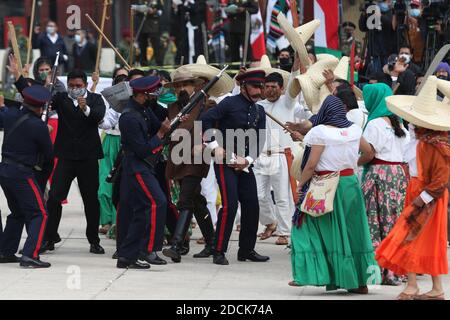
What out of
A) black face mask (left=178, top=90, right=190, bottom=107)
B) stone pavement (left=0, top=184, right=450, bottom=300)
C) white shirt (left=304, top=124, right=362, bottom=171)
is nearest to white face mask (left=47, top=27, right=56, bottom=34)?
stone pavement (left=0, top=184, right=450, bottom=300)

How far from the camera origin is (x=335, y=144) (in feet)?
33.3

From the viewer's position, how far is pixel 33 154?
1166 cm

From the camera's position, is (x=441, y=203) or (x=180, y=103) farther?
(x=180, y=103)

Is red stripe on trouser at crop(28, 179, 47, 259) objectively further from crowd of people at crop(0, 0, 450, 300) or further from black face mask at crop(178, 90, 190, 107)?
black face mask at crop(178, 90, 190, 107)

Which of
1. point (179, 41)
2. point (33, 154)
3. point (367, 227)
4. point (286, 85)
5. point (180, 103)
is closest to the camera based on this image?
point (367, 227)

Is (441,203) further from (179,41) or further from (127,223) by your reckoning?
(179,41)

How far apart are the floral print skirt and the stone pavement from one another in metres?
0.51

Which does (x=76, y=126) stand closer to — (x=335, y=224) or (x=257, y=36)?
(x=335, y=224)

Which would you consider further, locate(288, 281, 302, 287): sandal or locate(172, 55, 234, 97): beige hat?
locate(172, 55, 234, 97): beige hat

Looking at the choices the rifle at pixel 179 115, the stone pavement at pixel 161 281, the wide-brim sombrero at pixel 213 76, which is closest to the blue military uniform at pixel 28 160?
the stone pavement at pixel 161 281

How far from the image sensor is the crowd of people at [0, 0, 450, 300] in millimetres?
9992

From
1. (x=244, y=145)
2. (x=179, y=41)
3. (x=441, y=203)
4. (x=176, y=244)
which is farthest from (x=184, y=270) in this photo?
(x=179, y=41)

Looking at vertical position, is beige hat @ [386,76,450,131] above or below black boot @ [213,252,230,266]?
above
